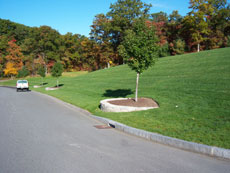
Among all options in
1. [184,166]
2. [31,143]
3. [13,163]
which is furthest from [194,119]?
[13,163]

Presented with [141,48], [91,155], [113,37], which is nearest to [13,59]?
[113,37]

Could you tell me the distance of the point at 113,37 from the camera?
59.9m

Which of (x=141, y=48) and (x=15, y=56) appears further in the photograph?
(x=15, y=56)

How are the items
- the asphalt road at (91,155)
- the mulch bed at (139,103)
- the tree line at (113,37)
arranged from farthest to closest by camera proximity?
the tree line at (113,37), the mulch bed at (139,103), the asphalt road at (91,155)

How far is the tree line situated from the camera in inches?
1845

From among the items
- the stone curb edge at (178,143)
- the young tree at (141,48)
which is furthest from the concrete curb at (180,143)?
the young tree at (141,48)

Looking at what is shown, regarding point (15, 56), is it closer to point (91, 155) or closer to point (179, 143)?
point (91, 155)

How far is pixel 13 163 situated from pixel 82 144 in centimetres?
206

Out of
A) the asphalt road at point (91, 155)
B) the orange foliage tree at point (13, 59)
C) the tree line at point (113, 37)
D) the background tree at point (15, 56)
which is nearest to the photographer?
the asphalt road at point (91, 155)

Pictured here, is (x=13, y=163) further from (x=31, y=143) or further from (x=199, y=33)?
(x=199, y=33)

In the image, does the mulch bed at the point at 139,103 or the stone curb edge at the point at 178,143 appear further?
the mulch bed at the point at 139,103

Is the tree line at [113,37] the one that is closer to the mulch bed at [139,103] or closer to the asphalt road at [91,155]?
the mulch bed at [139,103]

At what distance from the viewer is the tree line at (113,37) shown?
154 feet

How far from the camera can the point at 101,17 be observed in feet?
199
